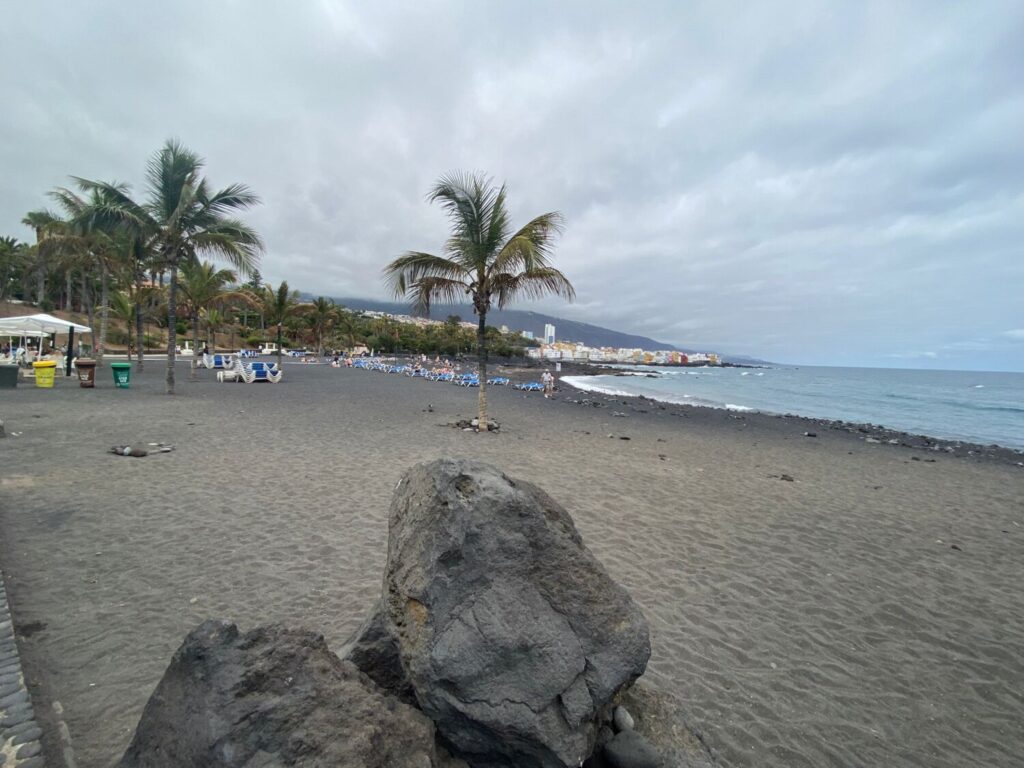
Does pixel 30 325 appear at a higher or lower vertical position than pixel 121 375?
higher

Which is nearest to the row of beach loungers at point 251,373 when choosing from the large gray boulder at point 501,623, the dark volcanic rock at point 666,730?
the large gray boulder at point 501,623

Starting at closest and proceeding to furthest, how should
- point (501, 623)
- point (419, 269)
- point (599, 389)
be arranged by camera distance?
1. point (501, 623)
2. point (419, 269)
3. point (599, 389)

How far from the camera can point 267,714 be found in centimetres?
157

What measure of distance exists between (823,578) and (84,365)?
73.0ft

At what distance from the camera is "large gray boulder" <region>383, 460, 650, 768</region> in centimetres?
179

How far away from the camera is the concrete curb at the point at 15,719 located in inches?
84.6

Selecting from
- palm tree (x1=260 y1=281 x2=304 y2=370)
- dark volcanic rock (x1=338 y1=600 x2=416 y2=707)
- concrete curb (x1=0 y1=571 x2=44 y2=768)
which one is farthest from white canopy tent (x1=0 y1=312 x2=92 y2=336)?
dark volcanic rock (x1=338 y1=600 x2=416 y2=707)

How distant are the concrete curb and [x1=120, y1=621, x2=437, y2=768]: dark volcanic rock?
122cm

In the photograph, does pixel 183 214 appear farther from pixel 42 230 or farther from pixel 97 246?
pixel 42 230

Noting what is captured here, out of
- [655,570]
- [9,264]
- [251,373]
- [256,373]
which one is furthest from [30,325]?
[9,264]

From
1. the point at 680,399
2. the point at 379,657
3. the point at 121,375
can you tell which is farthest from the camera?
the point at 680,399

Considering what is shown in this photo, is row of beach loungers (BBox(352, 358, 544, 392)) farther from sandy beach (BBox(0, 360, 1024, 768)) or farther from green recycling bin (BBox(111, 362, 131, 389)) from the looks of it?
sandy beach (BBox(0, 360, 1024, 768))

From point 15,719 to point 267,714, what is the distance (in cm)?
198

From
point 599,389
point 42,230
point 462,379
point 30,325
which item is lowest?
point 599,389
